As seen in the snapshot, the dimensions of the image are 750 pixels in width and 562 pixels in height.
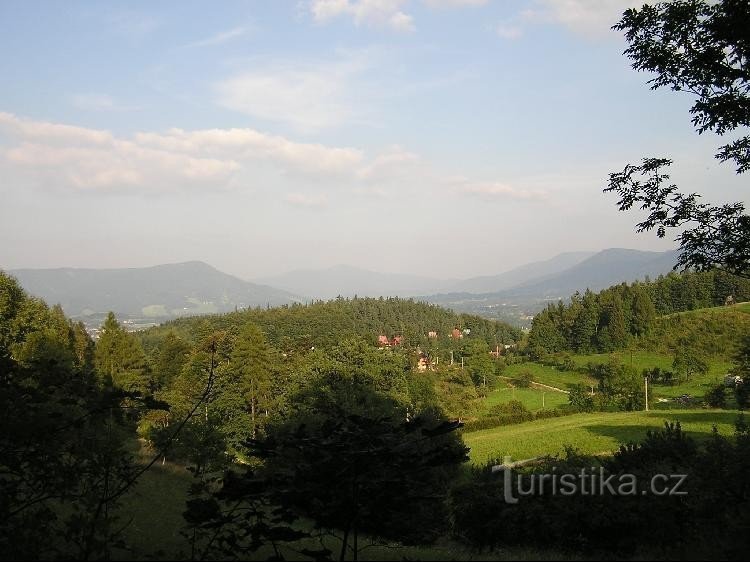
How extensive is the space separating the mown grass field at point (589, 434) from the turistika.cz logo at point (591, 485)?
24622 mm

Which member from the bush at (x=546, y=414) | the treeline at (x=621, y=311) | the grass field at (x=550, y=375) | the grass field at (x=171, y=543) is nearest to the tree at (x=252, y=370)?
the grass field at (x=171, y=543)

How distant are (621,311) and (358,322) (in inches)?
2616

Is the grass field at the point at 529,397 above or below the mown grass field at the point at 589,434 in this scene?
below

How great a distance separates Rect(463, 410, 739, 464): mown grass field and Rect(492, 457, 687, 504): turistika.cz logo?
969 inches

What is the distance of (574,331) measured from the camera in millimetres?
104312

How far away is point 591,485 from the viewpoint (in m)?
8.10

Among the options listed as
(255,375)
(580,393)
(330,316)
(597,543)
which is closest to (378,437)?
(597,543)

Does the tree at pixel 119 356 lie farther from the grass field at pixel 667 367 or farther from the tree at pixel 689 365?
the tree at pixel 689 365

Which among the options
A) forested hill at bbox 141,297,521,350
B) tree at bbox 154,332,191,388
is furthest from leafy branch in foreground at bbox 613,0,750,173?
forested hill at bbox 141,297,521,350

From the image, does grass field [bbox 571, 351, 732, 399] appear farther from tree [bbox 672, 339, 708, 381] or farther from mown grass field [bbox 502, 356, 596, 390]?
mown grass field [bbox 502, 356, 596, 390]

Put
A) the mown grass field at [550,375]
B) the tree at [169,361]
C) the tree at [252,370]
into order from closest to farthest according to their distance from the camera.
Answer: the tree at [252,370] → the tree at [169,361] → the mown grass field at [550,375]

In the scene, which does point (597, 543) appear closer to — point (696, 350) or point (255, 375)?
point (255, 375)

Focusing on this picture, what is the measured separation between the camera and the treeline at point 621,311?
96500 millimetres

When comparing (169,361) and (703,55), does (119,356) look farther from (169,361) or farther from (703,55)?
(703,55)
